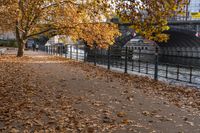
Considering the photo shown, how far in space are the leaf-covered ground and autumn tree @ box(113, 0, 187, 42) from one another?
1.93 meters

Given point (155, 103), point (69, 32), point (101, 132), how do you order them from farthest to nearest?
point (69, 32) → point (155, 103) → point (101, 132)

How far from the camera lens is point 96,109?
8.16 metres

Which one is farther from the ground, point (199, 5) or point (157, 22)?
point (199, 5)

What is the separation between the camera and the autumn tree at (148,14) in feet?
32.6

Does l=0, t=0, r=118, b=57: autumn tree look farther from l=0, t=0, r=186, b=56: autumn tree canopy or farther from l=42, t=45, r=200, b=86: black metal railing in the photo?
l=42, t=45, r=200, b=86: black metal railing

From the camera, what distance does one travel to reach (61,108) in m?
8.16

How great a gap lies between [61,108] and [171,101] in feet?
10.3

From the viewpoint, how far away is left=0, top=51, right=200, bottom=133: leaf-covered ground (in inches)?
257

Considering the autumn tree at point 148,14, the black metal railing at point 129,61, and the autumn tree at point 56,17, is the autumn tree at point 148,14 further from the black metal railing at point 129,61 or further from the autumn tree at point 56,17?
the autumn tree at point 56,17

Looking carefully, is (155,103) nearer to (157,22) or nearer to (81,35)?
(157,22)

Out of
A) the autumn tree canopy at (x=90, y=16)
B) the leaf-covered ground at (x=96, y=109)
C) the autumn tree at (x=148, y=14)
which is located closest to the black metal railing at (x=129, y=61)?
the autumn tree canopy at (x=90, y=16)

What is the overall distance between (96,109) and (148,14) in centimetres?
377

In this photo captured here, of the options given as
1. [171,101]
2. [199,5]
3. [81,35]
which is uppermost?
[199,5]

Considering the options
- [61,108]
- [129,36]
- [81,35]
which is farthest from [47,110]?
[129,36]
